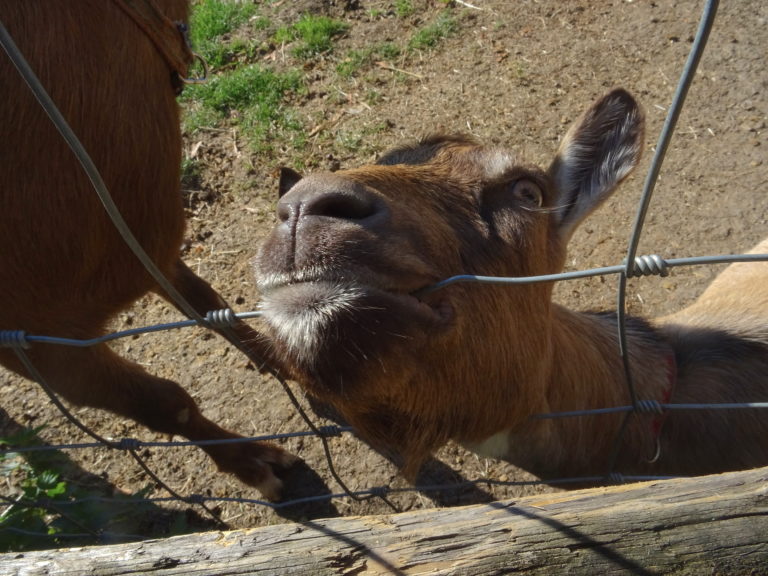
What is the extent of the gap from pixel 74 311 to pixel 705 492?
2.66 meters

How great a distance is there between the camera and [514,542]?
125cm

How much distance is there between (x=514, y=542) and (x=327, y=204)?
100cm

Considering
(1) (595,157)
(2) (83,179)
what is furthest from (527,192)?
(2) (83,179)

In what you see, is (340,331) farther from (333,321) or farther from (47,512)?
(47,512)

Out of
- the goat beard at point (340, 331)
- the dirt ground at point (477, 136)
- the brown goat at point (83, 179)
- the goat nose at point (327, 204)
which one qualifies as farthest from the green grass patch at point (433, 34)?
the goat beard at point (340, 331)

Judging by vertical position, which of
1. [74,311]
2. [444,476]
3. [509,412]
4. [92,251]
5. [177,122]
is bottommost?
[444,476]

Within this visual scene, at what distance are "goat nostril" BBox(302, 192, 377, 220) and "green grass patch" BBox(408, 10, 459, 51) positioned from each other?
501cm

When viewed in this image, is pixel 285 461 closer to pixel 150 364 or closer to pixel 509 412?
pixel 150 364

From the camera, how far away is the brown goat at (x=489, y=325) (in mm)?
1582

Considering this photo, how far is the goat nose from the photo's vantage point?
1605mm

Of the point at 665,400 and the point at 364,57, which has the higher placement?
the point at 364,57

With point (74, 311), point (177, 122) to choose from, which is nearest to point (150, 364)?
point (74, 311)

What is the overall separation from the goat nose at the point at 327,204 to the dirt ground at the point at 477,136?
2406mm

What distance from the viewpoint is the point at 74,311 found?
2672 millimetres
